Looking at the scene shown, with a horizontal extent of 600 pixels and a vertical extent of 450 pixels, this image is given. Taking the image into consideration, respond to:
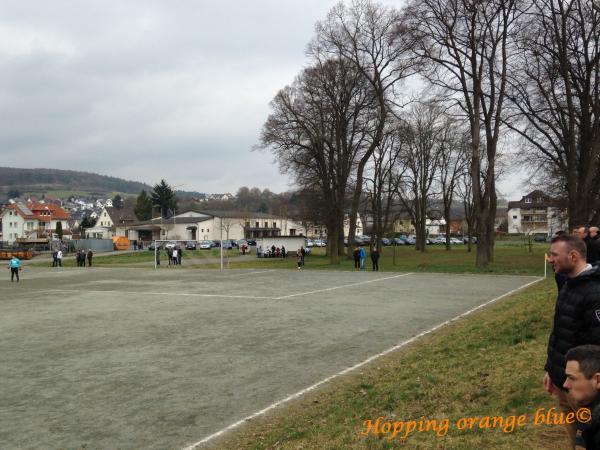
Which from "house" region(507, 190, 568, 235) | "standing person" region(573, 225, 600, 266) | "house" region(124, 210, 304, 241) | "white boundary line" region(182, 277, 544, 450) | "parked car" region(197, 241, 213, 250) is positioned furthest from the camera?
"house" region(507, 190, 568, 235)

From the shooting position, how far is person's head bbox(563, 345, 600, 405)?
2906 mm

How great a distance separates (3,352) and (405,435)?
9.25 meters

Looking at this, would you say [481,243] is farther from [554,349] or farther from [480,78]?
[554,349]

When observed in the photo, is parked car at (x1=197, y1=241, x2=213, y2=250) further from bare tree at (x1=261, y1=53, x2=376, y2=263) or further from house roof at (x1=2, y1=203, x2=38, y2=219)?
house roof at (x1=2, y1=203, x2=38, y2=219)

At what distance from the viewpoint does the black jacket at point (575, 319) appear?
386cm

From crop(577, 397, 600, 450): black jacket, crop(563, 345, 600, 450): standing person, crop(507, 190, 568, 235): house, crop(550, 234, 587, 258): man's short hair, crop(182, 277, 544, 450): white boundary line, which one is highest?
crop(507, 190, 568, 235): house

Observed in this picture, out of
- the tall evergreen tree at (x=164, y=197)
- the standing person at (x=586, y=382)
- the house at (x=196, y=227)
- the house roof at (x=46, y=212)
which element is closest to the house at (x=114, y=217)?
the house roof at (x=46, y=212)

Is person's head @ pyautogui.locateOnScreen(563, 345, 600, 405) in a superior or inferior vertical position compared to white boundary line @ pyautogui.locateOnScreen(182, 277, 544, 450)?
superior

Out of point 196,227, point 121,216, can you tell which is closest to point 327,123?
point 196,227

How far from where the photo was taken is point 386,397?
22.1ft

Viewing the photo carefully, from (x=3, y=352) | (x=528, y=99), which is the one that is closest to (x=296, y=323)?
(x=3, y=352)

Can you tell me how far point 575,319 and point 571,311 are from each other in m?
0.07

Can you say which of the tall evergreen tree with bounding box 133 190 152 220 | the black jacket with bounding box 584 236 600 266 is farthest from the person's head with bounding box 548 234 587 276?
the tall evergreen tree with bounding box 133 190 152 220

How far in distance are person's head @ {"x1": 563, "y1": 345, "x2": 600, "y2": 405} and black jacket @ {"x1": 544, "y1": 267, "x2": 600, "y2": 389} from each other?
0.99 meters
